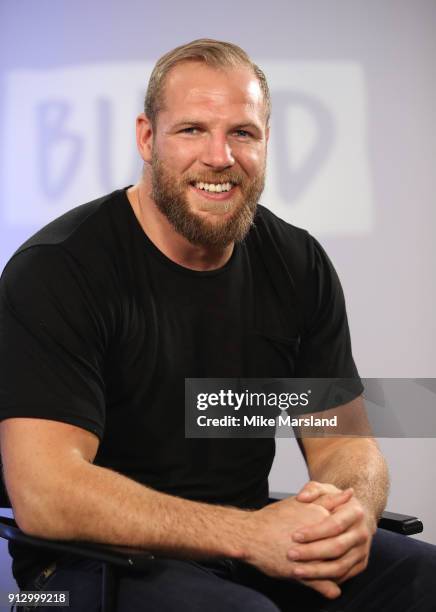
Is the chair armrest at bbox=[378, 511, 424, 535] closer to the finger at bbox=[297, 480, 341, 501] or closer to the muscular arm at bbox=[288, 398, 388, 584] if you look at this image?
the muscular arm at bbox=[288, 398, 388, 584]

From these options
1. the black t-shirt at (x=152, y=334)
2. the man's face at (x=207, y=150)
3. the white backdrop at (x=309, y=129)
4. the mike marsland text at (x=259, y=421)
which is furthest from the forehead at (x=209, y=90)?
the white backdrop at (x=309, y=129)

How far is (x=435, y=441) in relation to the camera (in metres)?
3.18

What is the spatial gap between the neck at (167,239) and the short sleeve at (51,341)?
22cm

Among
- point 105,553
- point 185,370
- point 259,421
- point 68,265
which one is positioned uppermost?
point 68,265

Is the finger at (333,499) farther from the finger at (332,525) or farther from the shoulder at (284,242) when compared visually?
the shoulder at (284,242)

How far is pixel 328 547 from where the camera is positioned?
Answer: 5.11ft

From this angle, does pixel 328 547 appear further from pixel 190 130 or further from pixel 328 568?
pixel 190 130

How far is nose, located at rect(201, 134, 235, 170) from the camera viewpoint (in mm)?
1792

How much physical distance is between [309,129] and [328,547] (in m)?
1.87

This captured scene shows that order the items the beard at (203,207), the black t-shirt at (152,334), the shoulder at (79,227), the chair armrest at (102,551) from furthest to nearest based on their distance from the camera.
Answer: the beard at (203,207) → the shoulder at (79,227) → the black t-shirt at (152,334) → the chair armrest at (102,551)

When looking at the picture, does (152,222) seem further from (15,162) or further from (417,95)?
(417,95)

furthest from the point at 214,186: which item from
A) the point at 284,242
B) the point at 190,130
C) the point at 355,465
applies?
the point at 355,465

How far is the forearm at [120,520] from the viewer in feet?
4.93

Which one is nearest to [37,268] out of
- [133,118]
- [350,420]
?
[350,420]
